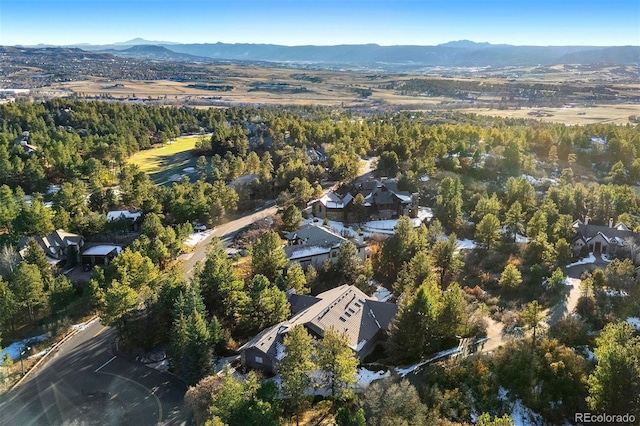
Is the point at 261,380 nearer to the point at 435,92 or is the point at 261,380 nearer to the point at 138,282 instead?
the point at 138,282

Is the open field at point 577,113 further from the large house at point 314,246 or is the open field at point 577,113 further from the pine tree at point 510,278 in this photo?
the large house at point 314,246

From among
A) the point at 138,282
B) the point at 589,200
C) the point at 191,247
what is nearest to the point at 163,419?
the point at 138,282

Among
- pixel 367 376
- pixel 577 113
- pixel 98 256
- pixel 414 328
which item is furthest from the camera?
pixel 577 113

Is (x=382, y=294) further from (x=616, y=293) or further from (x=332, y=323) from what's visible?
(x=616, y=293)

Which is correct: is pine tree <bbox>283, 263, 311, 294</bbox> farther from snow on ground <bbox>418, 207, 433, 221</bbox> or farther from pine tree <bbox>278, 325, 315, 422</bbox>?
snow on ground <bbox>418, 207, 433, 221</bbox>

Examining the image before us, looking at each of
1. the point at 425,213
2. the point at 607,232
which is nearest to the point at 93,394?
the point at 425,213
